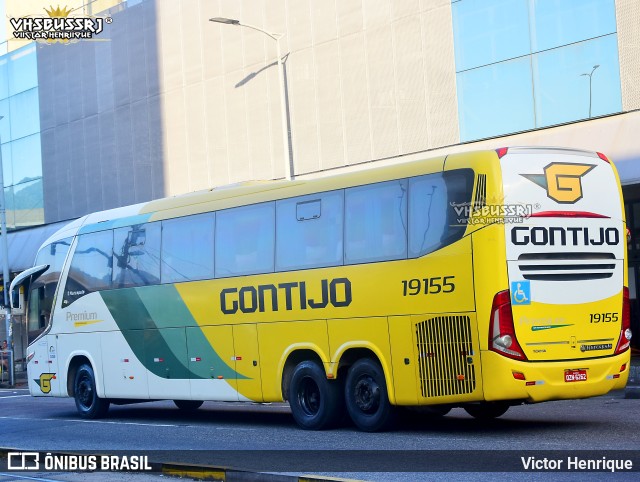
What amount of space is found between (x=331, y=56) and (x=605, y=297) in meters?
19.8

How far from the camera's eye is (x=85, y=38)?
43.7 meters

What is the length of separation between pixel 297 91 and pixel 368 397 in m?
20.0

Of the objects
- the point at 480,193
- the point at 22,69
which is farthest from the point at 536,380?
the point at 22,69

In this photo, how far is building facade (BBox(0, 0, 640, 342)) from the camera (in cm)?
2602

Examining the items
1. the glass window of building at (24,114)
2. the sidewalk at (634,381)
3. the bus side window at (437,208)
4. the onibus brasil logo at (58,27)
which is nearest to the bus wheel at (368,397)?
the bus side window at (437,208)

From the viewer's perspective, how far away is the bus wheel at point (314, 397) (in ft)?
50.3

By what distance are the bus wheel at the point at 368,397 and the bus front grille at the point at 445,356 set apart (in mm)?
843

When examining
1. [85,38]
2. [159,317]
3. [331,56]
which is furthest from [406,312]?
[85,38]

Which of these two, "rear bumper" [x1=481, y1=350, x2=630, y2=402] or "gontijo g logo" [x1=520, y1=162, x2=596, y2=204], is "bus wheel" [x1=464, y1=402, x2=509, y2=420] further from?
"gontijo g logo" [x1=520, y1=162, x2=596, y2=204]

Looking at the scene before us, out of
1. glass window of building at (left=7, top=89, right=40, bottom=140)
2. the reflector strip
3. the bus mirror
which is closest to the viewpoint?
the reflector strip

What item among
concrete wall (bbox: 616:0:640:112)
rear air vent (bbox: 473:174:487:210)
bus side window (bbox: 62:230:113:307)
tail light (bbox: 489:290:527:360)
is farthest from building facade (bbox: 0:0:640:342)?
tail light (bbox: 489:290:527:360)

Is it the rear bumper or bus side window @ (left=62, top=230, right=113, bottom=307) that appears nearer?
the rear bumper

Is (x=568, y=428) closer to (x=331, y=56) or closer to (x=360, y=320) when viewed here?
(x=360, y=320)

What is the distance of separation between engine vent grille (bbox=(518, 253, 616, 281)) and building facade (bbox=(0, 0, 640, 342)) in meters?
10.7
